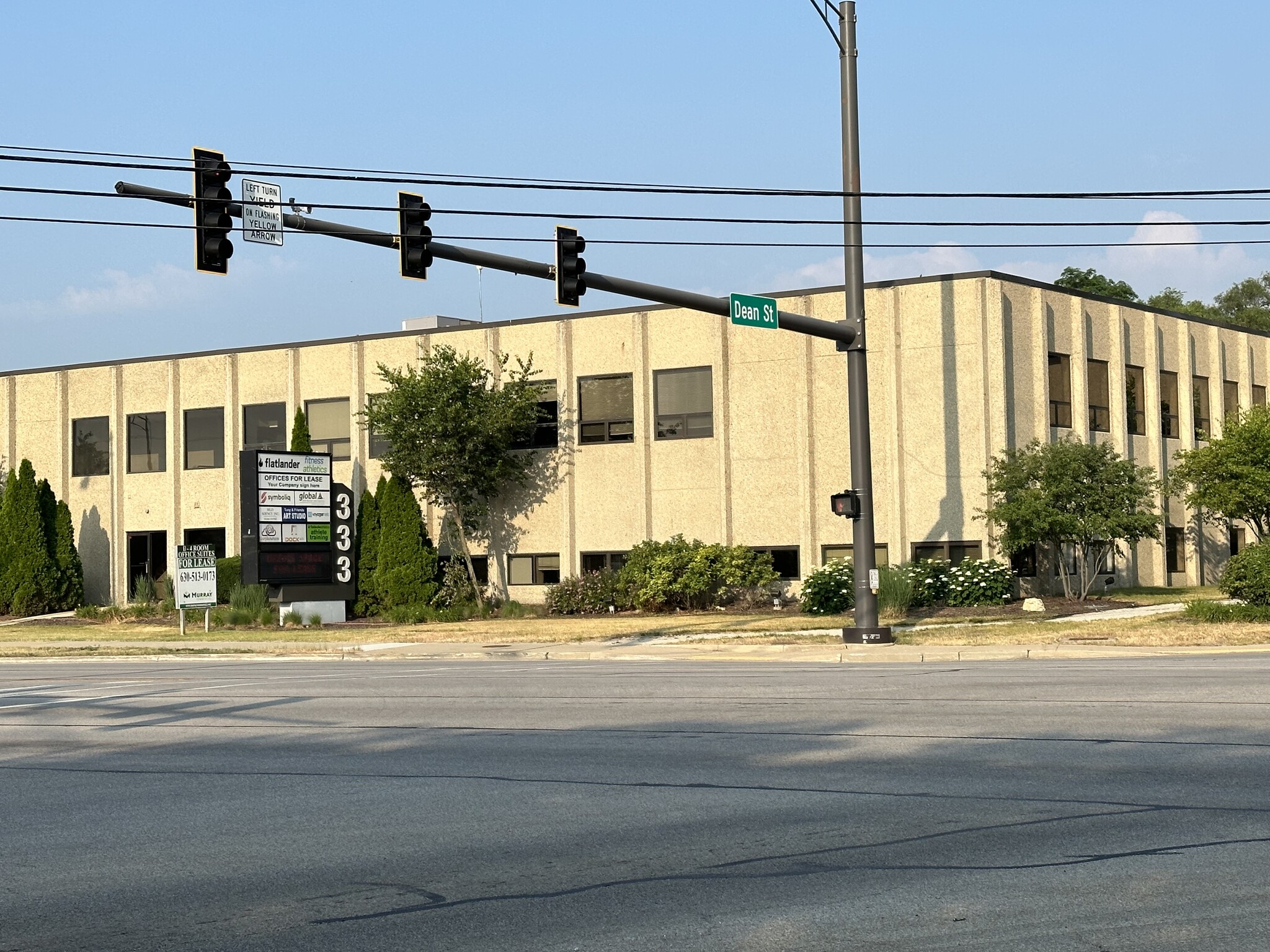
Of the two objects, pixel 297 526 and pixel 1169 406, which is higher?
pixel 1169 406

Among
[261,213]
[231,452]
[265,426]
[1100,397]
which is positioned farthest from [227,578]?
[261,213]

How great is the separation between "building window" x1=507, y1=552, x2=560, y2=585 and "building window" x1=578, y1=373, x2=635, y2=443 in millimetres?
3448

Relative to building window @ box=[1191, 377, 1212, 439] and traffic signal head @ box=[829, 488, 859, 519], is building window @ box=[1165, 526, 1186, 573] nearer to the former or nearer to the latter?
building window @ box=[1191, 377, 1212, 439]

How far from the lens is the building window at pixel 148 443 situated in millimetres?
48719

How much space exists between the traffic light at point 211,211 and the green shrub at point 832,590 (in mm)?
18579

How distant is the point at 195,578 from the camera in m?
35.8

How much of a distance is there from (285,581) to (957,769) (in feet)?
98.2

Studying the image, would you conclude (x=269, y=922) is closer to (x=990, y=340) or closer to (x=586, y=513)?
(x=990, y=340)

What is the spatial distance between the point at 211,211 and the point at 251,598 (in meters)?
21.8

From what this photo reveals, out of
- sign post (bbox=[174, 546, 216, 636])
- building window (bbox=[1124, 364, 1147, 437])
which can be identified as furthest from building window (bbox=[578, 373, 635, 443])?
building window (bbox=[1124, 364, 1147, 437])

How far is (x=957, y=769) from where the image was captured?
11.2 meters

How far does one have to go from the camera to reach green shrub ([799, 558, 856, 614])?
34594 millimetres

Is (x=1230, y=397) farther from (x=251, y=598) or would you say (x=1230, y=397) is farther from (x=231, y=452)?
(x=231, y=452)

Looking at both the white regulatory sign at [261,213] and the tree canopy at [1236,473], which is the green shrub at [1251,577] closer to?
the tree canopy at [1236,473]
